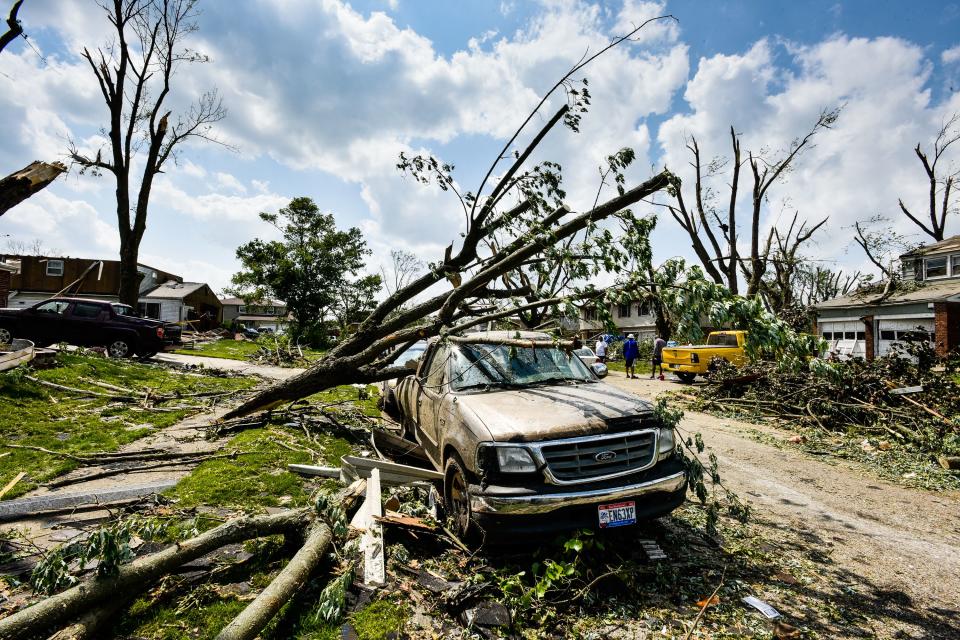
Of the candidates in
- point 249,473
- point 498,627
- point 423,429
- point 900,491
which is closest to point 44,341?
point 249,473

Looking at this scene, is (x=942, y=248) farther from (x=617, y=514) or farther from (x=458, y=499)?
(x=458, y=499)

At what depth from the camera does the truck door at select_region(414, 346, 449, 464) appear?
15.4 ft

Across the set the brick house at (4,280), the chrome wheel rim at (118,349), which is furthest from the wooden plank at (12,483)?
the brick house at (4,280)

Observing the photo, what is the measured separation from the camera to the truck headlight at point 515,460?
3.28 meters

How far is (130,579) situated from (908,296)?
2883 centimetres

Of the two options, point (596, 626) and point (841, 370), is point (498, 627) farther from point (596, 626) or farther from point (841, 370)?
point (841, 370)

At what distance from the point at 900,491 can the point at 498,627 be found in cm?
588

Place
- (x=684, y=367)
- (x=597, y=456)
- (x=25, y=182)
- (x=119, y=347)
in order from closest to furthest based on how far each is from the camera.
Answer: (x=597, y=456)
(x=25, y=182)
(x=119, y=347)
(x=684, y=367)

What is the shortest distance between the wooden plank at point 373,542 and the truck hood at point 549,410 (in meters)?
1.06

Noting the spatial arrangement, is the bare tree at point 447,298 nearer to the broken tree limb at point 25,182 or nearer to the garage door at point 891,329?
the broken tree limb at point 25,182

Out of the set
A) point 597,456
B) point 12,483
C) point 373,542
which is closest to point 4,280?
point 12,483

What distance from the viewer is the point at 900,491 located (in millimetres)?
5648

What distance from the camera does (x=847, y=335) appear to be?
77.3 feet

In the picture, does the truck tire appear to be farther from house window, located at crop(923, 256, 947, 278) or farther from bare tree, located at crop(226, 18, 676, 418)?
house window, located at crop(923, 256, 947, 278)
